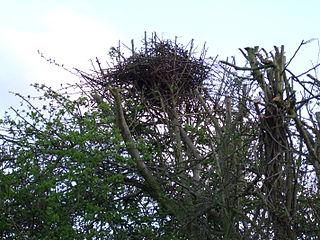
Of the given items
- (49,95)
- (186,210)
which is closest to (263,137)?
(186,210)

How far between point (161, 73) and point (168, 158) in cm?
138

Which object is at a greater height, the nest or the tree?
the nest

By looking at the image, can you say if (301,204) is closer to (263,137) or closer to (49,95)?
(263,137)

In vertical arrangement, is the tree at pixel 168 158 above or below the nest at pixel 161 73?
below

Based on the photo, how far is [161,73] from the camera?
9.56 meters

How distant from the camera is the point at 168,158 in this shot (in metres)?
9.04

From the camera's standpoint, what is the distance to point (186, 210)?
6.77 meters

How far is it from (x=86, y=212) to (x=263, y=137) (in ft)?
8.52

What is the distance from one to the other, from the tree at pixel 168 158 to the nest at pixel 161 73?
18 millimetres

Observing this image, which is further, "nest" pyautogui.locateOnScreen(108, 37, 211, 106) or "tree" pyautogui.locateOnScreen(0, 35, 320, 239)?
"nest" pyautogui.locateOnScreen(108, 37, 211, 106)

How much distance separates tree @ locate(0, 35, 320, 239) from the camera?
5.38 m

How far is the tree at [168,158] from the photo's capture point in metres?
5.38

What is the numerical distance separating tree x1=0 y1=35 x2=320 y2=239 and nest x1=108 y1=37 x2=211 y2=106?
0.06 feet

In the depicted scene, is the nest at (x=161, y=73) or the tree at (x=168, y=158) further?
the nest at (x=161, y=73)
